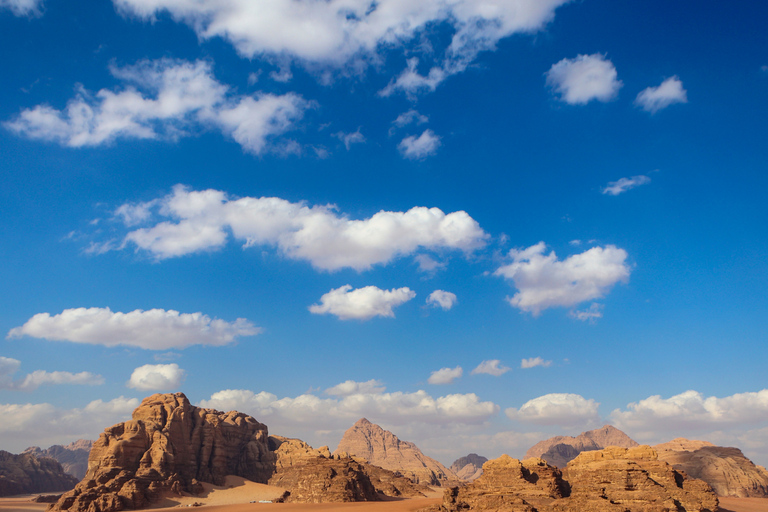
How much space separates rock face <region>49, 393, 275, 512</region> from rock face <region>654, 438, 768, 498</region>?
277ft

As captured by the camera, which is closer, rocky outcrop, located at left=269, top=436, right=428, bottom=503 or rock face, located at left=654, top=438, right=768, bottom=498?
rocky outcrop, located at left=269, top=436, right=428, bottom=503

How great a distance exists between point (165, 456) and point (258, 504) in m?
18.5

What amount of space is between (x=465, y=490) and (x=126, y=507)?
44263 mm

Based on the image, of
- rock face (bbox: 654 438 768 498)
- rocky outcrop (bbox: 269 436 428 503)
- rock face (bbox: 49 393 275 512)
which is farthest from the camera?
rock face (bbox: 654 438 768 498)

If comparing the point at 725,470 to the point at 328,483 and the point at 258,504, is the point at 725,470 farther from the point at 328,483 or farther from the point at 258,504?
the point at 258,504

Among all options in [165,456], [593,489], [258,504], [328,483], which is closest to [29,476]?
[165,456]

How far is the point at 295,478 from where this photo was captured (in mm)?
86500

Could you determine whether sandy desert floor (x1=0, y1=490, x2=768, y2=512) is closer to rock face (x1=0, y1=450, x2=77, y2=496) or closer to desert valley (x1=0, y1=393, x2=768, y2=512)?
desert valley (x1=0, y1=393, x2=768, y2=512)

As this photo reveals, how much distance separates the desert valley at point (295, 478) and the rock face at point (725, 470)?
0.86ft

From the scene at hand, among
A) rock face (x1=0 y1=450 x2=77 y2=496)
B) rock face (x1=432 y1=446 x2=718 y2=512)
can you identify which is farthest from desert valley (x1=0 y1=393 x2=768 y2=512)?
rock face (x1=0 y1=450 x2=77 y2=496)

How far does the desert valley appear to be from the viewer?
139 ft

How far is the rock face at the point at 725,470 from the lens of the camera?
96.9 metres

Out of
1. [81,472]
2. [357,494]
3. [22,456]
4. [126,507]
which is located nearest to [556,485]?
[357,494]

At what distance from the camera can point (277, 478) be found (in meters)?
89.7
